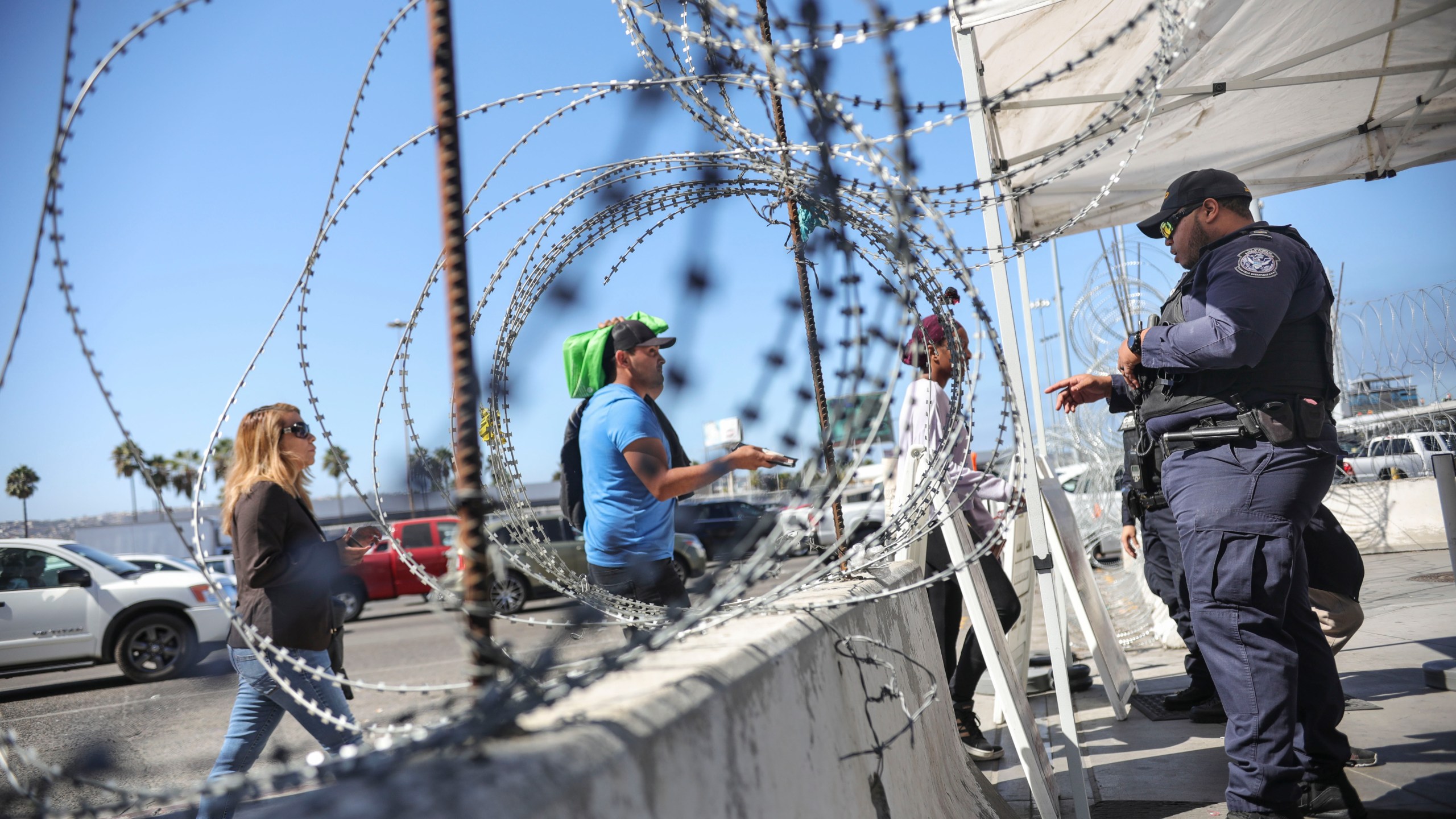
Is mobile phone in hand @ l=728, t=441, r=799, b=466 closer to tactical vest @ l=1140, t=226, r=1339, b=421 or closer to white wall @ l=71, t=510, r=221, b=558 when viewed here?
tactical vest @ l=1140, t=226, r=1339, b=421

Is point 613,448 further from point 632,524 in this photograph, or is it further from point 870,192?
point 870,192

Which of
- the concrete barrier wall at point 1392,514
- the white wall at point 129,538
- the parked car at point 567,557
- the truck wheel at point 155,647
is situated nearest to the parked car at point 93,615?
the truck wheel at point 155,647

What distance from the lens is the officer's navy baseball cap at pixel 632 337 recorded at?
3.25 metres

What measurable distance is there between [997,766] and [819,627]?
2.23 meters

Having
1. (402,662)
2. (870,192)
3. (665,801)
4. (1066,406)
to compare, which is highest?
(870,192)

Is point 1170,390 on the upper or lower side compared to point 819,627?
upper

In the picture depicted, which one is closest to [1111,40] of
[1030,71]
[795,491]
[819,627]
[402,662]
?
[795,491]

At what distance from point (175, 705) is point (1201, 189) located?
917 centimetres

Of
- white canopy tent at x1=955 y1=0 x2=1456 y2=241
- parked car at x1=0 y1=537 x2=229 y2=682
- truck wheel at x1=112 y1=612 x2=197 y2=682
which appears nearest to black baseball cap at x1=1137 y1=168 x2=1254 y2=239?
white canopy tent at x1=955 y1=0 x2=1456 y2=241

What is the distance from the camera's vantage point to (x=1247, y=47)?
4.64m

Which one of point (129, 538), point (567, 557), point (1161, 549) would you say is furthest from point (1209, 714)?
point (129, 538)

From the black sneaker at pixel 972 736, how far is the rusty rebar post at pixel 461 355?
10.6ft

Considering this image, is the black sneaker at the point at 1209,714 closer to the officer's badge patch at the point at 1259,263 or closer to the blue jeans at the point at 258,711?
the officer's badge patch at the point at 1259,263

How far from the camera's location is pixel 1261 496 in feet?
9.13
